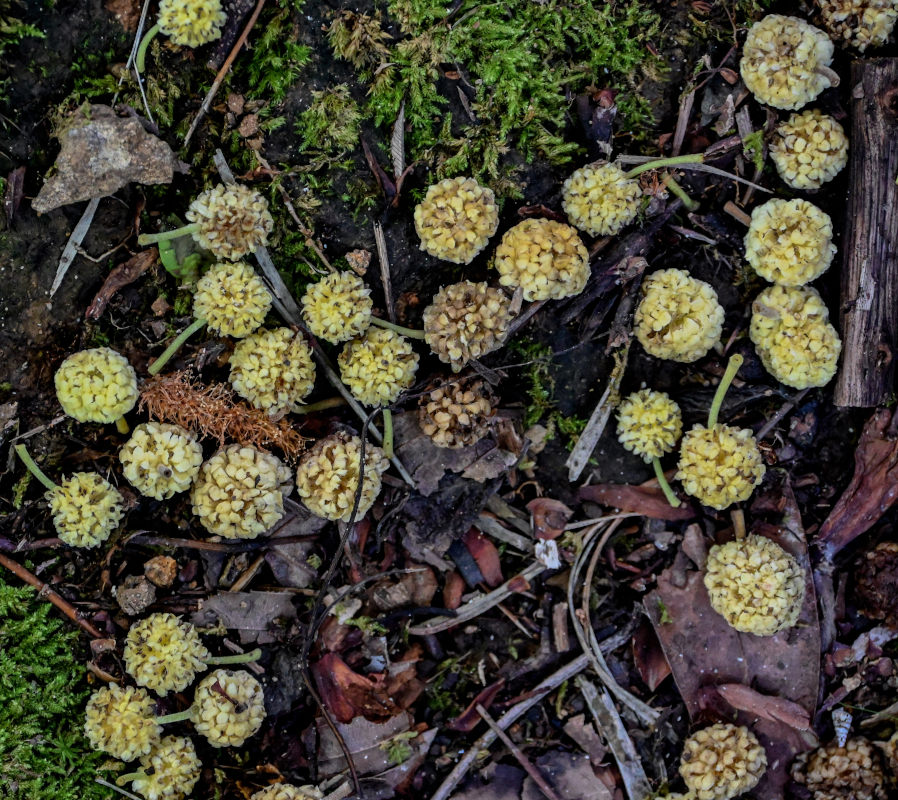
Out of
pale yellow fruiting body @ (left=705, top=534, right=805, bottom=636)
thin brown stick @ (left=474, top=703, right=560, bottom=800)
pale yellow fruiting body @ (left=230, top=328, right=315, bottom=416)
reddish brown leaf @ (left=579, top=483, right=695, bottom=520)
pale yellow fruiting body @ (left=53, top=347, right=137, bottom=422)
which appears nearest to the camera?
pale yellow fruiting body @ (left=53, top=347, right=137, bottom=422)

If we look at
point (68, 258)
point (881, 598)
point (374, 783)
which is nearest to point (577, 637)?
point (374, 783)

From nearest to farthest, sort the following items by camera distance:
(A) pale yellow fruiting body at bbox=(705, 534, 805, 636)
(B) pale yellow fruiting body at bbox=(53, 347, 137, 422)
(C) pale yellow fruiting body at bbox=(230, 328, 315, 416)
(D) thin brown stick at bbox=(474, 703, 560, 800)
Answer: (B) pale yellow fruiting body at bbox=(53, 347, 137, 422), (C) pale yellow fruiting body at bbox=(230, 328, 315, 416), (A) pale yellow fruiting body at bbox=(705, 534, 805, 636), (D) thin brown stick at bbox=(474, 703, 560, 800)

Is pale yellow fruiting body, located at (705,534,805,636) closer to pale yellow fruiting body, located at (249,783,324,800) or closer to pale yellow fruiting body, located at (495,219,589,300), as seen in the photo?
pale yellow fruiting body, located at (495,219,589,300)

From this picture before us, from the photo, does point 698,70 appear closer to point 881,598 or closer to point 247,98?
point 247,98

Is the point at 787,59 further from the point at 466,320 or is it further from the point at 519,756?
the point at 519,756

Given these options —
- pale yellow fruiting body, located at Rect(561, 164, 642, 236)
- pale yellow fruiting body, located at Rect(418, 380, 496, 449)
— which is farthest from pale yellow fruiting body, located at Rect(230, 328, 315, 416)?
pale yellow fruiting body, located at Rect(561, 164, 642, 236)

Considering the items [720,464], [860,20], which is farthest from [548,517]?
[860,20]

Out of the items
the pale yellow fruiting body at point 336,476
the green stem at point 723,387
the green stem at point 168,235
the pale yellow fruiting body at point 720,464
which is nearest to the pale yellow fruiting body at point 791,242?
the green stem at point 723,387
